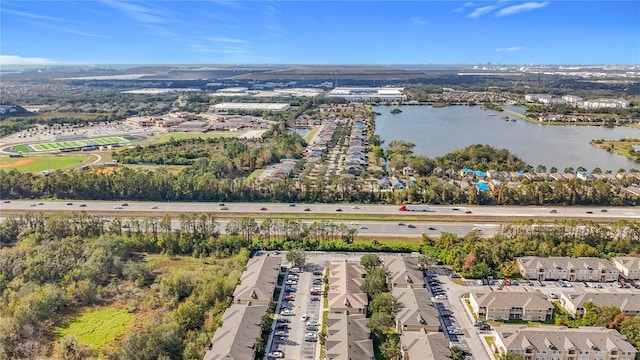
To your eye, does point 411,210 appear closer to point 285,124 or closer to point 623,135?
point 285,124

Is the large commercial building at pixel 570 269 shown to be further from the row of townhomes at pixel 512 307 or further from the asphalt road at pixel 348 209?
the asphalt road at pixel 348 209

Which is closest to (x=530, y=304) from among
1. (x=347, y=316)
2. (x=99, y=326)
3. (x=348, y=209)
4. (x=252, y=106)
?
(x=347, y=316)

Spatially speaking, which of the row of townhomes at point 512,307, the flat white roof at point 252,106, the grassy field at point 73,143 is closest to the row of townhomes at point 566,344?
the row of townhomes at point 512,307

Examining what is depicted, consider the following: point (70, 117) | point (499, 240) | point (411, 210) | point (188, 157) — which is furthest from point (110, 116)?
point (499, 240)

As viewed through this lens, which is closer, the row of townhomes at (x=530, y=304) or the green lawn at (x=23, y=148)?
the row of townhomes at (x=530, y=304)

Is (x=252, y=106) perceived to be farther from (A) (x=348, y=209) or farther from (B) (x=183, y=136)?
(A) (x=348, y=209)

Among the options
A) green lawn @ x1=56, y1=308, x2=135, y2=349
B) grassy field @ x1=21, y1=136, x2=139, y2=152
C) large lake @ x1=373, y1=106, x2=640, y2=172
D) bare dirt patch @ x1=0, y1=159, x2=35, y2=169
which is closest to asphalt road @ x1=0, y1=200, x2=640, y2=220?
green lawn @ x1=56, y1=308, x2=135, y2=349
